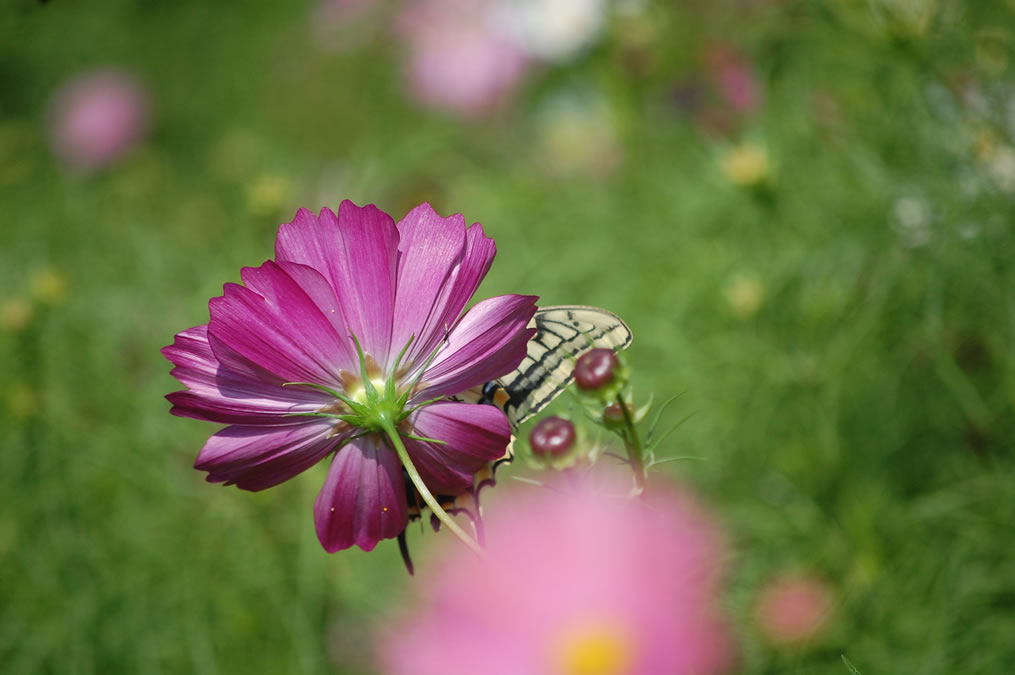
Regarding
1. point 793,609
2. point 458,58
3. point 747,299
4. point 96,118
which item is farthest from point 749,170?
point 96,118

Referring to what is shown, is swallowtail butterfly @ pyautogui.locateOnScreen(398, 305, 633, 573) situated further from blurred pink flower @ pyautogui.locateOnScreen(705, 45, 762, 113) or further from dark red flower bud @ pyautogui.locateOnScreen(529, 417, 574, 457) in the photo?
blurred pink flower @ pyautogui.locateOnScreen(705, 45, 762, 113)

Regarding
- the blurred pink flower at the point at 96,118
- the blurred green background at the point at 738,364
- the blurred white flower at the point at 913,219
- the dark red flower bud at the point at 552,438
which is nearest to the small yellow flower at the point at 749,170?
the blurred green background at the point at 738,364

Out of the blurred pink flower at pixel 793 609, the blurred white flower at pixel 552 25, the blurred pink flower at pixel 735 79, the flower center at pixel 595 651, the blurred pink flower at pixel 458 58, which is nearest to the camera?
the flower center at pixel 595 651

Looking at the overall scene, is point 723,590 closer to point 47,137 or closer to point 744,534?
point 744,534

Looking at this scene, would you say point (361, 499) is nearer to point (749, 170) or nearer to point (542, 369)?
point (542, 369)

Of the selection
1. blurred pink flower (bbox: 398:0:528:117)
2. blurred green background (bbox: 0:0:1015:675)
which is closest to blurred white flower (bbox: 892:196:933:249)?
blurred green background (bbox: 0:0:1015:675)

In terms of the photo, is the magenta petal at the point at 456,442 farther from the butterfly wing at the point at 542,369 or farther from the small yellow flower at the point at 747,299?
the small yellow flower at the point at 747,299
